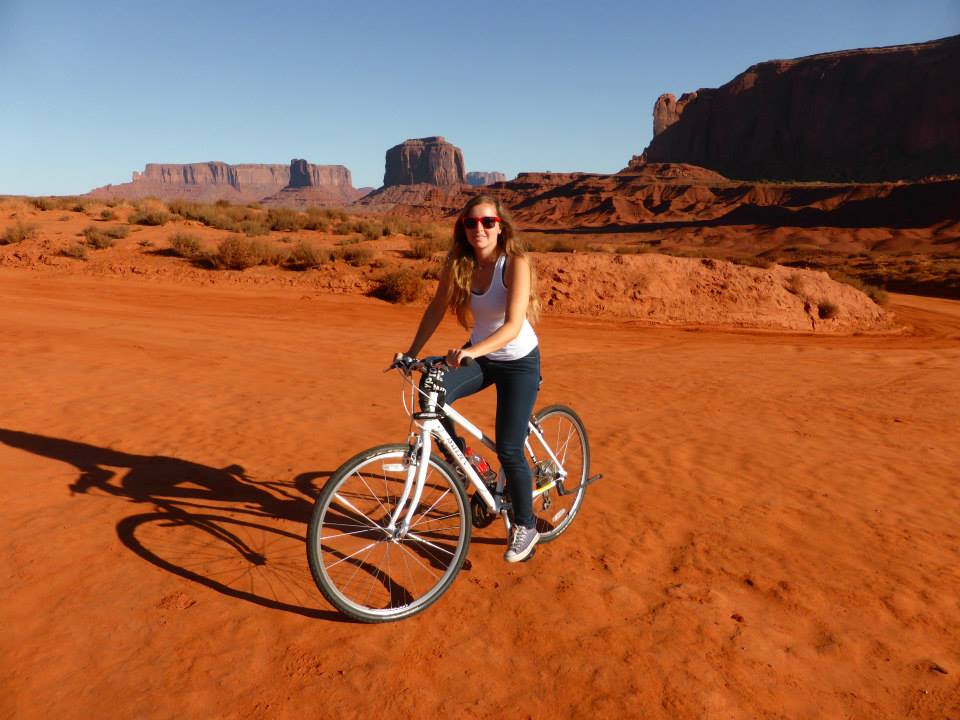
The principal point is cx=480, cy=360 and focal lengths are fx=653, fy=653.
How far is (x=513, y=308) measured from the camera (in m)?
3.17

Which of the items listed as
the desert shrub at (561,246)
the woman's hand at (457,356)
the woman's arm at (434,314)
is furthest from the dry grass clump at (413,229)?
the woman's hand at (457,356)

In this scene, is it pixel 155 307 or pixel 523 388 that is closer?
pixel 523 388

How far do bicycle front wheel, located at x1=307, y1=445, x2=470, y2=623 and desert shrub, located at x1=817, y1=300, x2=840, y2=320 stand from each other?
1715 centimetres

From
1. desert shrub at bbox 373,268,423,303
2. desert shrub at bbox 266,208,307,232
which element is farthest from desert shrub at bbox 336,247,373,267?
desert shrub at bbox 266,208,307,232

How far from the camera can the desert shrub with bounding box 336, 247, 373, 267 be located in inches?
775

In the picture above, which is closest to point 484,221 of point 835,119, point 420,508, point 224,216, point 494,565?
point 494,565

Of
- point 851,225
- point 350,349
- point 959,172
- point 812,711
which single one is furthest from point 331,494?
point 959,172

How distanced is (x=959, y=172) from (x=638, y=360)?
92.8m

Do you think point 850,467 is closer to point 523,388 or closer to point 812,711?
point 812,711

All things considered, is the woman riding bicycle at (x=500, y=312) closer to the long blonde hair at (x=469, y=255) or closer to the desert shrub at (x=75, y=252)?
the long blonde hair at (x=469, y=255)

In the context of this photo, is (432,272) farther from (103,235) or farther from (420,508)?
(420,508)

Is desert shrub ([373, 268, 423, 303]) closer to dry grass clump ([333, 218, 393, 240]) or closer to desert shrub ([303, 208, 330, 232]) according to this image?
dry grass clump ([333, 218, 393, 240])

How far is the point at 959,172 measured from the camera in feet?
266

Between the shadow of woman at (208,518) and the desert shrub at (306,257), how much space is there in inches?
546
